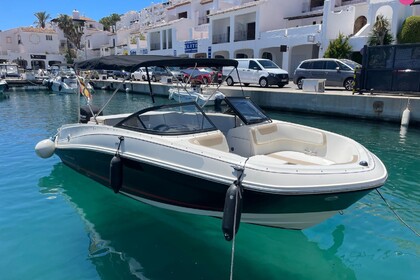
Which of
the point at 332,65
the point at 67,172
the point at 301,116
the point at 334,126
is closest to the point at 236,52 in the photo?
the point at 332,65

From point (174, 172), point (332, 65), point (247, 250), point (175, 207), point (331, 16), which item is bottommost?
point (247, 250)

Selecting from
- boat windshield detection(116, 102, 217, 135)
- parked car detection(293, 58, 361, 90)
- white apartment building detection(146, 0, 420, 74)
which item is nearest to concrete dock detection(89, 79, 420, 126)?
parked car detection(293, 58, 361, 90)

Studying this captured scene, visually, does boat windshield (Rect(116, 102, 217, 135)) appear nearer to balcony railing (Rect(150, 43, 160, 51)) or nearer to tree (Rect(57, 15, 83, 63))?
balcony railing (Rect(150, 43, 160, 51))

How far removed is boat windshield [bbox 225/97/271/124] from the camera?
596 centimetres

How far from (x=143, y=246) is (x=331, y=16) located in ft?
77.6

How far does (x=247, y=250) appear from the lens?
4973 mm

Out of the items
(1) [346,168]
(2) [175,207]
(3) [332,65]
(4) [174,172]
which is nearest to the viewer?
(1) [346,168]

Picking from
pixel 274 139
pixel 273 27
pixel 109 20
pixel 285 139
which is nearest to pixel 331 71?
pixel 273 27

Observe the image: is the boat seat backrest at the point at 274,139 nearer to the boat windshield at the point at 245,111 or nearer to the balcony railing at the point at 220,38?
the boat windshield at the point at 245,111

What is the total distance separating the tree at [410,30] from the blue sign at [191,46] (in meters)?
21.2

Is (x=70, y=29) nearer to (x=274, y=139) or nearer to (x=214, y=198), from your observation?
(x=274, y=139)

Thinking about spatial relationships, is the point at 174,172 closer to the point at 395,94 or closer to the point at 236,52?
the point at 395,94

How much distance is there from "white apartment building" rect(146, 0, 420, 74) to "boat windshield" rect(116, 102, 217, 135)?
2049 cm

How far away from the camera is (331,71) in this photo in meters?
18.4
